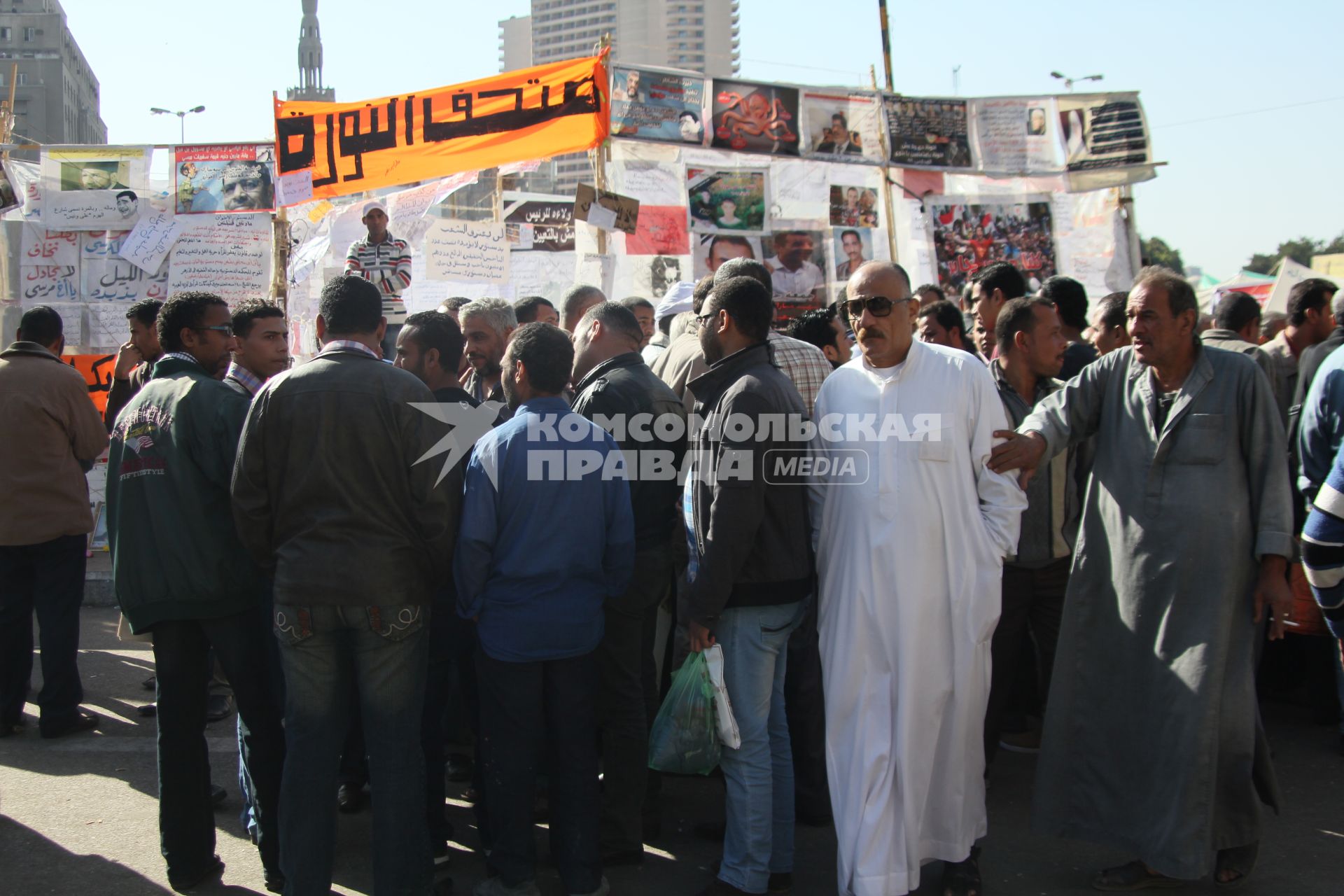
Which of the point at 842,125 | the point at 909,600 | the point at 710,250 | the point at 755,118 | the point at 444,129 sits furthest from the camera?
the point at 842,125

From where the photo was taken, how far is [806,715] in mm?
4812

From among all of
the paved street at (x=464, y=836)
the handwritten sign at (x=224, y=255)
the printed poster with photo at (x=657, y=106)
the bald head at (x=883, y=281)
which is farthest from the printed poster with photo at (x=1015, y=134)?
the bald head at (x=883, y=281)

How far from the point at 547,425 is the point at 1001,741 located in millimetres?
3193

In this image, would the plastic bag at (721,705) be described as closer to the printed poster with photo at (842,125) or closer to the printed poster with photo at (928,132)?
the printed poster with photo at (842,125)

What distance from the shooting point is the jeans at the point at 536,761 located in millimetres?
3736

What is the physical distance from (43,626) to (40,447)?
3.09 feet

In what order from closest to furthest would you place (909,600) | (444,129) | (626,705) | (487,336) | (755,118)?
(909,600) → (626,705) → (487,336) → (444,129) → (755,118)

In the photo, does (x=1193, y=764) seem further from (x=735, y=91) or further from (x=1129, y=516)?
(x=735, y=91)

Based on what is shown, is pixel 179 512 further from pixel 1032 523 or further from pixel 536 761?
pixel 1032 523

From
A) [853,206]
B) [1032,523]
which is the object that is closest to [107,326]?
[853,206]

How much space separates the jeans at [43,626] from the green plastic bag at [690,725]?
11.5ft

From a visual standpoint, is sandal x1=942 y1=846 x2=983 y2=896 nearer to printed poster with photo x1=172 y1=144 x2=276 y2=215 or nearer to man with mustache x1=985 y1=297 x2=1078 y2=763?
man with mustache x1=985 y1=297 x2=1078 y2=763

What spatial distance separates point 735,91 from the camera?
31.2ft

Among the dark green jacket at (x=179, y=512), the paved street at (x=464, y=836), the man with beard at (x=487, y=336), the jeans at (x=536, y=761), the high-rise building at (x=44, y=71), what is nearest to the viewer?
the jeans at (x=536, y=761)
